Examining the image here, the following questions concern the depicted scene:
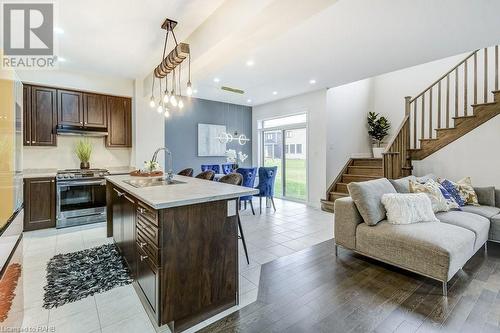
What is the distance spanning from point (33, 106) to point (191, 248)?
4277mm

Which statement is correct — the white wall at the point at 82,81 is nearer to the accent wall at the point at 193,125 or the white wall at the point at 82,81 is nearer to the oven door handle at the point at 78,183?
the accent wall at the point at 193,125

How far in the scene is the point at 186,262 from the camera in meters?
1.79

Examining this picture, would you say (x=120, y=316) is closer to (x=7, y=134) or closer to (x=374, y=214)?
(x=7, y=134)

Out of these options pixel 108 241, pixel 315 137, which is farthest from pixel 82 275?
pixel 315 137

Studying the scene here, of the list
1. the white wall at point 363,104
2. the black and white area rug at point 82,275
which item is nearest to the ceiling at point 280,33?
the white wall at point 363,104

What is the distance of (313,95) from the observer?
5.97 meters

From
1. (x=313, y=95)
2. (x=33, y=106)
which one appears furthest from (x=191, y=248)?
(x=313, y=95)

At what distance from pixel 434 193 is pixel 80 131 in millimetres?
5737

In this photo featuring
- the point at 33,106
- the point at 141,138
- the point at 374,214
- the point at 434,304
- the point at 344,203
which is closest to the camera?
the point at 434,304

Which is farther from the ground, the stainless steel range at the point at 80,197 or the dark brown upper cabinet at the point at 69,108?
the dark brown upper cabinet at the point at 69,108

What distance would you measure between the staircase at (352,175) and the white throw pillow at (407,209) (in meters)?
2.54

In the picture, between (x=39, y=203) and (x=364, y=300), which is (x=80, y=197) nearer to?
(x=39, y=203)

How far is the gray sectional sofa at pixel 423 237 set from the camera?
7.34ft

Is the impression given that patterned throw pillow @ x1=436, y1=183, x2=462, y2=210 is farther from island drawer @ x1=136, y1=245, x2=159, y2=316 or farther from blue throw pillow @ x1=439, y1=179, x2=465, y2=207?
island drawer @ x1=136, y1=245, x2=159, y2=316
